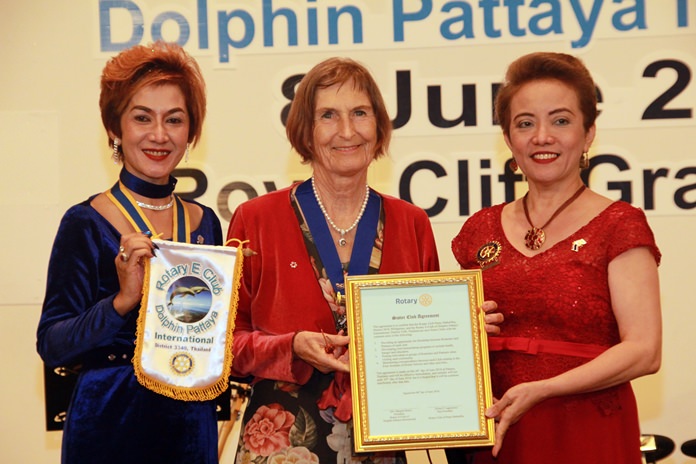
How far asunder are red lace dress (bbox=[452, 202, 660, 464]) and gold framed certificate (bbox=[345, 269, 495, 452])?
184 millimetres

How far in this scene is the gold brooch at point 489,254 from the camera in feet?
8.61

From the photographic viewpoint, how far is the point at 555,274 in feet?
8.10

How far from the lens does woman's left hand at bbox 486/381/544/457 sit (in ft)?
7.69

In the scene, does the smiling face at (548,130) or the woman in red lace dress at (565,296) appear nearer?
the woman in red lace dress at (565,296)

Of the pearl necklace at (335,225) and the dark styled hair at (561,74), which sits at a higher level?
the dark styled hair at (561,74)

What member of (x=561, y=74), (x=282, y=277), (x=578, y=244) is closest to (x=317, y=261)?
(x=282, y=277)

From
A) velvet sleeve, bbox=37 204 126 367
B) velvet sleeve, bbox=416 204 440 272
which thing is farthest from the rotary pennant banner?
velvet sleeve, bbox=416 204 440 272

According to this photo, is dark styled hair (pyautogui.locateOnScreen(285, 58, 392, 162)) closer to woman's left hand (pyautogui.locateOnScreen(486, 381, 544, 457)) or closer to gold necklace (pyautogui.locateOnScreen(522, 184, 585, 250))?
gold necklace (pyautogui.locateOnScreen(522, 184, 585, 250))

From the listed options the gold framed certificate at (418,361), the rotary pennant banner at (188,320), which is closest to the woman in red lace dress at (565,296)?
the gold framed certificate at (418,361)

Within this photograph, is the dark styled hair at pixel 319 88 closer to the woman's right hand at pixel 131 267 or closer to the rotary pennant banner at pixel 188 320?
the rotary pennant banner at pixel 188 320

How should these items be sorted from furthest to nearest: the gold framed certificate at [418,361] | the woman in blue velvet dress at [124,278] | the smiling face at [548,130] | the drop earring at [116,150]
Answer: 1. the drop earring at [116,150]
2. the smiling face at [548,130]
3. the woman in blue velvet dress at [124,278]
4. the gold framed certificate at [418,361]

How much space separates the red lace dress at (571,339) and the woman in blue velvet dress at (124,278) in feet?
3.14

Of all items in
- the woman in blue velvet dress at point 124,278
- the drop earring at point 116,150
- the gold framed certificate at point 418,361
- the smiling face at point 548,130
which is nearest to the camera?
the gold framed certificate at point 418,361

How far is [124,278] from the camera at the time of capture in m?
2.38
